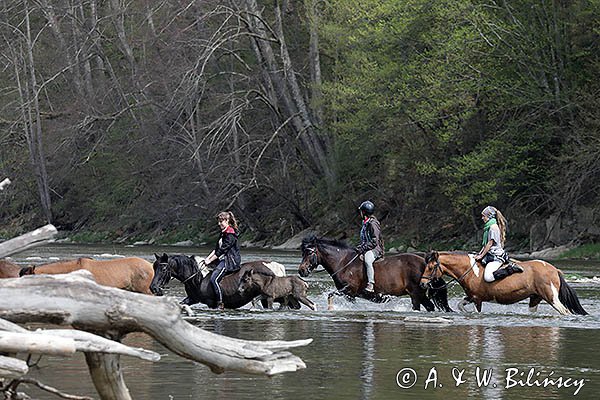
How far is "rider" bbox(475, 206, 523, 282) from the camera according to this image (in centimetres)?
2223

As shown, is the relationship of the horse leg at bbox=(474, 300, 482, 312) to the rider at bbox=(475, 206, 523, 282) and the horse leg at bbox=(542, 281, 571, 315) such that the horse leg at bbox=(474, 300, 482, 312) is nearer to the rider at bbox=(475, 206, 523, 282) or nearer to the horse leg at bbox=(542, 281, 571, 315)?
the rider at bbox=(475, 206, 523, 282)

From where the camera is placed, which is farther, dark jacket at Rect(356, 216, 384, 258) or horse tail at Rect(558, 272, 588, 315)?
dark jacket at Rect(356, 216, 384, 258)

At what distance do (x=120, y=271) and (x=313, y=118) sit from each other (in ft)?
116

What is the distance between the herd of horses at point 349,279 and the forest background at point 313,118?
20843mm

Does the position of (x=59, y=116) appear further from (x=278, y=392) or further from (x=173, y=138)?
(x=278, y=392)

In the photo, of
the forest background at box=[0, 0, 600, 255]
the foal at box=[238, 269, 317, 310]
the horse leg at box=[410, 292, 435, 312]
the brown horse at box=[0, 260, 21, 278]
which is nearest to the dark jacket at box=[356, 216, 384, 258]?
the horse leg at box=[410, 292, 435, 312]

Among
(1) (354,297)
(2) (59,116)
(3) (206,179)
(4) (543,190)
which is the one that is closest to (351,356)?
(1) (354,297)

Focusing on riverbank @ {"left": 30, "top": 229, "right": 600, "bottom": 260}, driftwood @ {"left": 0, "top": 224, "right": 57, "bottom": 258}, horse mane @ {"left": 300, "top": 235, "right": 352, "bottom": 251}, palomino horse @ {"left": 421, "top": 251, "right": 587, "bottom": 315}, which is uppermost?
driftwood @ {"left": 0, "top": 224, "right": 57, "bottom": 258}

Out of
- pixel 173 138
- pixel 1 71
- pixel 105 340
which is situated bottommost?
pixel 105 340

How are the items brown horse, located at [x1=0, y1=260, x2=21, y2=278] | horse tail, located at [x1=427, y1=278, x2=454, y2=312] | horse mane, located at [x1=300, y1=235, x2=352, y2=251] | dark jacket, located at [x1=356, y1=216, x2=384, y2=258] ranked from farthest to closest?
1. horse mane, located at [x1=300, y1=235, x2=352, y2=251]
2. dark jacket, located at [x1=356, y1=216, x2=384, y2=258]
3. horse tail, located at [x1=427, y1=278, x2=454, y2=312]
4. brown horse, located at [x1=0, y1=260, x2=21, y2=278]

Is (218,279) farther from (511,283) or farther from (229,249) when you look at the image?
(511,283)

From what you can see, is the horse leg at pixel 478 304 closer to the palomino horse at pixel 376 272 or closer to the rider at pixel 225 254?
the palomino horse at pixel 376 272

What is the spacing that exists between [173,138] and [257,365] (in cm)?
4990

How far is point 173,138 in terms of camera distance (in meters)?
58.2
